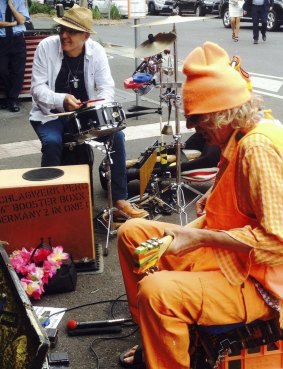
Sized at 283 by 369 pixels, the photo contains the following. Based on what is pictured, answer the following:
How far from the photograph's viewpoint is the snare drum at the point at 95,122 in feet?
12.9

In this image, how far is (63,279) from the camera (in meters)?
3.46

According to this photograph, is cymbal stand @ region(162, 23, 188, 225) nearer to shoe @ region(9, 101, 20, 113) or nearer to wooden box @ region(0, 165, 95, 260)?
wooden box @ region(0, 165, 95, 260)

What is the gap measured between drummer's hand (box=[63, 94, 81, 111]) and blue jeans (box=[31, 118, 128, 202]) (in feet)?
0.64

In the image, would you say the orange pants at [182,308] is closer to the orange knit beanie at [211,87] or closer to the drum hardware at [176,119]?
the orange knit beanie at [211,87]

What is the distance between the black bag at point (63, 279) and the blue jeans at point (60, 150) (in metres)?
0.96

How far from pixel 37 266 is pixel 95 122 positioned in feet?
3.47

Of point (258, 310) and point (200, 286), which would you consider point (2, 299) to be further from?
point (258, 310)

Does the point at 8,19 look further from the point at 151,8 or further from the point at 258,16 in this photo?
the point at 151,8

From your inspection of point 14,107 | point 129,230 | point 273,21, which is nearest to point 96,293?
point 129,230

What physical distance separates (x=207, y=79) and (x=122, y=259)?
977 mm

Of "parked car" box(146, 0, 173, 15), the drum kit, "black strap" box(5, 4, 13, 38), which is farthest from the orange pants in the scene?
"parked car" box(146, 0, 173, 15)

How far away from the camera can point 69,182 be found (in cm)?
360

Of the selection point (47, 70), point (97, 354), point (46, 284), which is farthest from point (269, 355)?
point (47, 70)

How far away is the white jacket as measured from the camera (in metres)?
4.39
